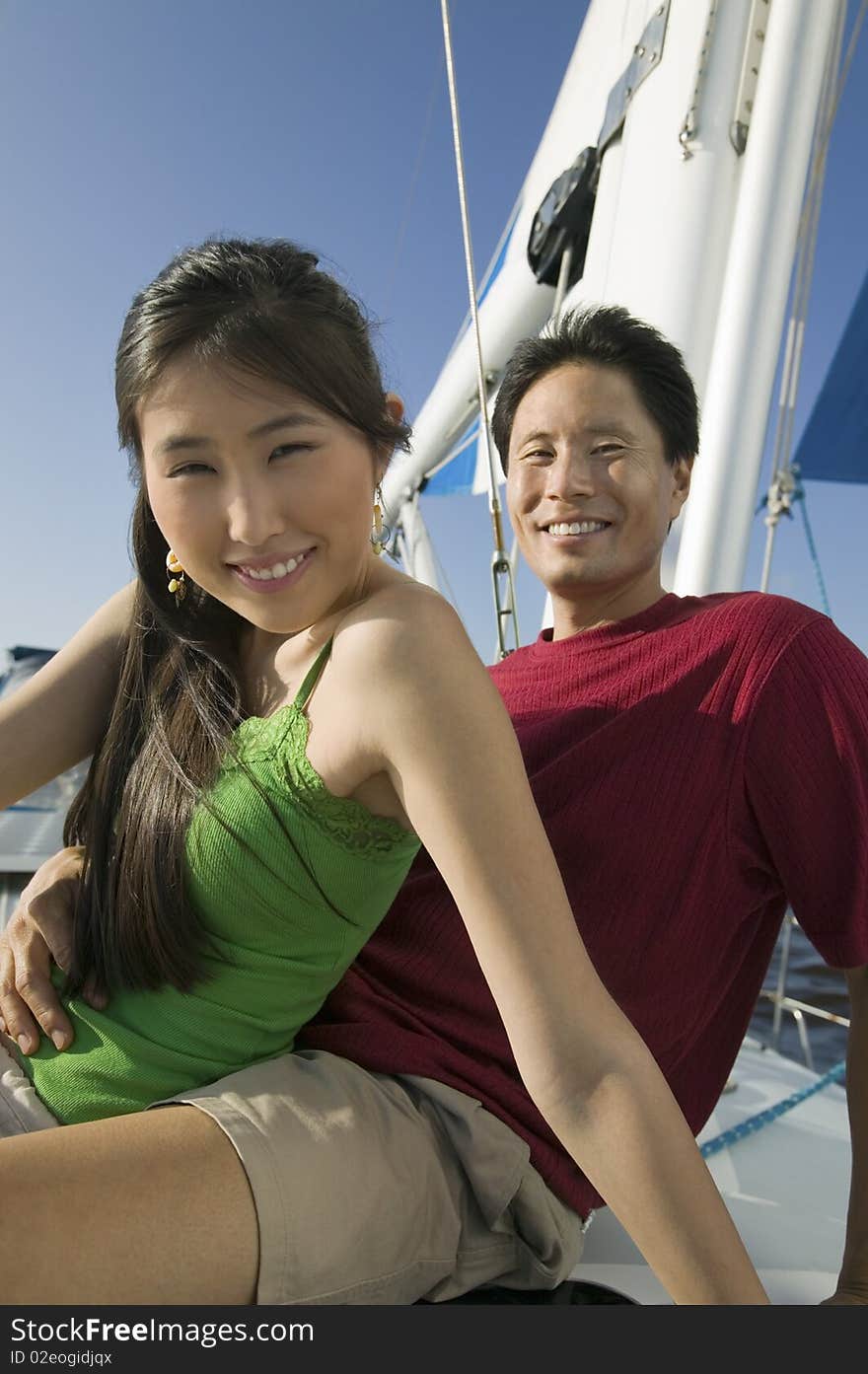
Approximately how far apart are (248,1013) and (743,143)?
1.78 meters

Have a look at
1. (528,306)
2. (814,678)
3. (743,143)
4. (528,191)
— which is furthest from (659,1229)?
(528,191)

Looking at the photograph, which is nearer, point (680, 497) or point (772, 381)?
point (680, 497)

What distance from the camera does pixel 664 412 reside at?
1.25 m

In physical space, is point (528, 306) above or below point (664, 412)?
above

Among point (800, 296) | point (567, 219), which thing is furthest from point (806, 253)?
point (567, 219)

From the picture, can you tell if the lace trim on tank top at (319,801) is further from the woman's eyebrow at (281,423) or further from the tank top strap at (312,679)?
the woman's eyebrow at (281,423)

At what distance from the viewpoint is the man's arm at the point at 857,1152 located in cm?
92

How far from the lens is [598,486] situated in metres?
1.21

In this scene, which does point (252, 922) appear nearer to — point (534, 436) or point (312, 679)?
point (312, 679)

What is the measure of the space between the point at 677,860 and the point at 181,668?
512 mm

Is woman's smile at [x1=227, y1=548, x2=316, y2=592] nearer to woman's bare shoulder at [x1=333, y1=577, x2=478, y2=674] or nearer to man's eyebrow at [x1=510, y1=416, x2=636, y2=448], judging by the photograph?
woman's bare shoulder at [x1=333, y1=577, x2=478, y2=674]

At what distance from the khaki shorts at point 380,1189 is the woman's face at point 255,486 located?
0.39m

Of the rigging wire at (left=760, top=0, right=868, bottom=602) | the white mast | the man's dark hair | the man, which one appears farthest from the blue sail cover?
the man
